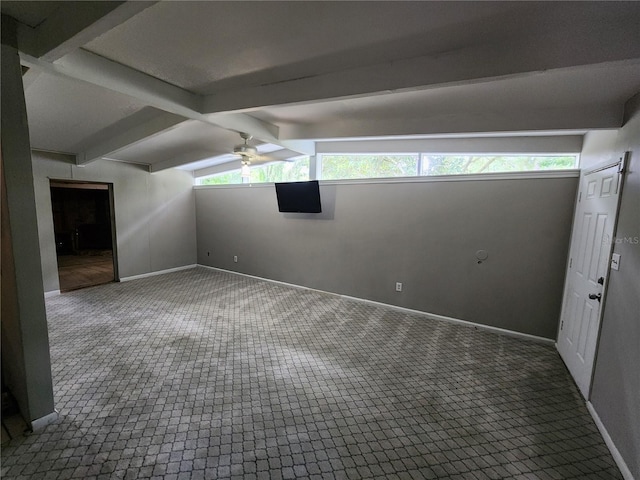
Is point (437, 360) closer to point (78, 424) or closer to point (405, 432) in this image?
point (405, 432)

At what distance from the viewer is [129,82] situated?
2100 millimetres

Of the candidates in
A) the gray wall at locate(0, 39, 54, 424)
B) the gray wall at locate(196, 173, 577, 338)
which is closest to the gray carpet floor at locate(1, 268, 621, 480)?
the gray wall at locate(0, 39, 54, 424)

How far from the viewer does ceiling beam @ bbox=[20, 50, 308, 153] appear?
1.80 m

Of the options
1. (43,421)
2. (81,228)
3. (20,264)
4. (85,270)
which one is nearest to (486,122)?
(20,264)

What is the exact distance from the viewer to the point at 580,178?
2.97 m

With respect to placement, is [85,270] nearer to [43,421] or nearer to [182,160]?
[182,160]

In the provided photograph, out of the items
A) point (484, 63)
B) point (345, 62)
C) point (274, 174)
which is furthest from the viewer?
point (274, 174)

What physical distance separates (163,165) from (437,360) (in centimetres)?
574

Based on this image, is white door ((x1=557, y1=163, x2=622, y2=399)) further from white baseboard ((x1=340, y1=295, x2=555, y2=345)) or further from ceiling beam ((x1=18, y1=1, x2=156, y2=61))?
ceiling beam ((x1=18, y1=1, x2=156, y2=61))

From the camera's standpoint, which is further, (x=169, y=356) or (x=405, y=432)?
(x=169, y=356)

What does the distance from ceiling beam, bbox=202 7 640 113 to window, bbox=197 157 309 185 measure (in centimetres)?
276

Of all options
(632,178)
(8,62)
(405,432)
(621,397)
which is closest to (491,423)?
(405,432)

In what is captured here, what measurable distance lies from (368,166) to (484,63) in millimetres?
2891

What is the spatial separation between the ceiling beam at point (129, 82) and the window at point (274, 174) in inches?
81.5
